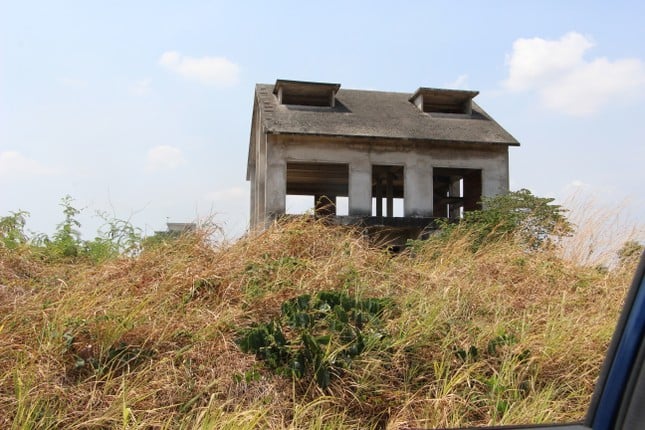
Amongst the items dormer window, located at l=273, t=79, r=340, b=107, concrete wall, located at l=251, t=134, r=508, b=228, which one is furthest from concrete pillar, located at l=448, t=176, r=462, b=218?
dormer window, located at l=273, t=79, r=340, b=107

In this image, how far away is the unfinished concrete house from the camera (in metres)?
14.4

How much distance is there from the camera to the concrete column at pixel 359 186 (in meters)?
14.7

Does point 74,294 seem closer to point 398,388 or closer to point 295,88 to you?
point 398,388

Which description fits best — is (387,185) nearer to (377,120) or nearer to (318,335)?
(377,120)

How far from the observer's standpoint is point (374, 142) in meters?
14.9

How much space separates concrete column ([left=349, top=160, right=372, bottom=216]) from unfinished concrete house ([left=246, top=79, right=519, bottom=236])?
0.03m

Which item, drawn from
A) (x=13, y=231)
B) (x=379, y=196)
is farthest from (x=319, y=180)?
(x=13, y=231)

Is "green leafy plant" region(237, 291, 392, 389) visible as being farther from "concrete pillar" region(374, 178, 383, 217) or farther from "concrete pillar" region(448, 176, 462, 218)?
"concrete pillar" region(448, 176, 462, 218)

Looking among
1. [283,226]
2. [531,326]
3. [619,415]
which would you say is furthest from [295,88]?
[619,415]

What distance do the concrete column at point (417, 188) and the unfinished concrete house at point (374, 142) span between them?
0.03 m

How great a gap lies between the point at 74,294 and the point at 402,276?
2.99 meters

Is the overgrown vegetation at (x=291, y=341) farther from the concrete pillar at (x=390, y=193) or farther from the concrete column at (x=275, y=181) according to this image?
the concrete pillar at (x=390, y=193)

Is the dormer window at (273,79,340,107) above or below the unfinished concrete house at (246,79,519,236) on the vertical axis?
above

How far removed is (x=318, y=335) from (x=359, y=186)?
10.8 meters
